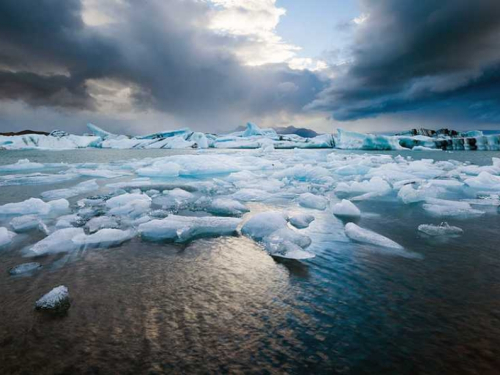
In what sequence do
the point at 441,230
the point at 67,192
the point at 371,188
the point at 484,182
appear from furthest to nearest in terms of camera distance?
the point at 484,182 < the point at 371,188 < the point at 67,192 < the point at 441,230

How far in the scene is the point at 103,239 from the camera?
161 inches

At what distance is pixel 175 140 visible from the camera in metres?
56.9

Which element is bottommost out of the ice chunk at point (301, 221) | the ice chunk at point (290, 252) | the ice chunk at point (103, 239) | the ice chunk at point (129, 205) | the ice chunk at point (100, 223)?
the ice chunk at point (290, 252)

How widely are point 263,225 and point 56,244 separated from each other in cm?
288

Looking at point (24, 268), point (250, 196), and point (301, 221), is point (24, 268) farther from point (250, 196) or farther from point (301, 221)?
point (250, 196)

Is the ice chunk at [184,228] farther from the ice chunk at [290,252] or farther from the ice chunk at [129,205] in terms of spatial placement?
the ice chunk at [129,205]

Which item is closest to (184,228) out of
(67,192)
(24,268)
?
(24,268)

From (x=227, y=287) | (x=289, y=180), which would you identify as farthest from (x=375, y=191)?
(x=227, y=287)

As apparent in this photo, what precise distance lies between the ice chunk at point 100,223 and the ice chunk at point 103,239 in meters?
0.55

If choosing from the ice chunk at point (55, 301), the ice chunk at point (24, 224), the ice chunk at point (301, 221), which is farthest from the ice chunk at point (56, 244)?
the ice chunk at point (301, 221)

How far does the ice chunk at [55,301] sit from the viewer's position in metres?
2.44

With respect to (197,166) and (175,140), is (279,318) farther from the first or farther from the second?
(175,140)

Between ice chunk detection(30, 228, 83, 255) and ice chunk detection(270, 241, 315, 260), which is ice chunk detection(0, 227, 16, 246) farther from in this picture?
ice chunk detection(270, 241, 315, 260)

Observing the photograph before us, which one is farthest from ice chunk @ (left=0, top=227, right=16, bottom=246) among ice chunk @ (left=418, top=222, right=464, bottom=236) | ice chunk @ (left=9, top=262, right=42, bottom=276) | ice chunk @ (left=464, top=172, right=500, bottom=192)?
ice chunk @ (left=464, top=172, right=500, bottom=192)
